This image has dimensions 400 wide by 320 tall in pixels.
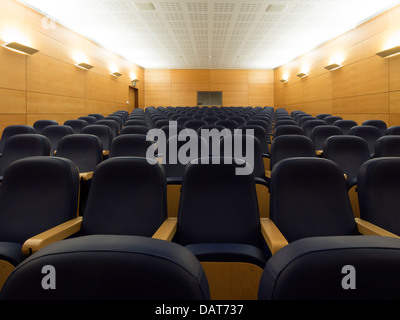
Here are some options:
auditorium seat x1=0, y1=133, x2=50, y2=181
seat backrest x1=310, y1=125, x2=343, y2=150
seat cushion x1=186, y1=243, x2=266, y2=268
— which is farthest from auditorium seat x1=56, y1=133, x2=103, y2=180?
seat backrest x1=310, y1=125, x2=343, y2=150

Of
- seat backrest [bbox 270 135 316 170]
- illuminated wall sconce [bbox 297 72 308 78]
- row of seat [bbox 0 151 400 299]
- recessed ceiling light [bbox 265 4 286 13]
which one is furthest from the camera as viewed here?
illuminated wall sconce [bbox 297 72 308 78]

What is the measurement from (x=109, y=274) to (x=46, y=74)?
10485 mm

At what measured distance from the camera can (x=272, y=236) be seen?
1630 mm

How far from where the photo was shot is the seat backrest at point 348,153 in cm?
343

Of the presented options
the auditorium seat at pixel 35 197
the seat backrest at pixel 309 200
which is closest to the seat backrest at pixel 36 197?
the auditorium seat at pixel 35 197

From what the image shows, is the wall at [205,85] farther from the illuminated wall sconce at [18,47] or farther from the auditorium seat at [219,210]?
the auditorium seat at [219,210]

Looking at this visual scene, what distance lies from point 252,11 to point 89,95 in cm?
736

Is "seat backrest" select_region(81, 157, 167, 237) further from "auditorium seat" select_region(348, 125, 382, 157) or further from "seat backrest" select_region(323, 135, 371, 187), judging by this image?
"auditorium seat" select_region(348, 125, 382, 157)

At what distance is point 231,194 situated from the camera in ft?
6.39

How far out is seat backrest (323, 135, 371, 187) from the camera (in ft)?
11.3

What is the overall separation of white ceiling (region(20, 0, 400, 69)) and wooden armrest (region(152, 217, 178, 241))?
8164 mm

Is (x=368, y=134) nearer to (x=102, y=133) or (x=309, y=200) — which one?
(x=309, y=200)

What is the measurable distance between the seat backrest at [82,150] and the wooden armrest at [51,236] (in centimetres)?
173
